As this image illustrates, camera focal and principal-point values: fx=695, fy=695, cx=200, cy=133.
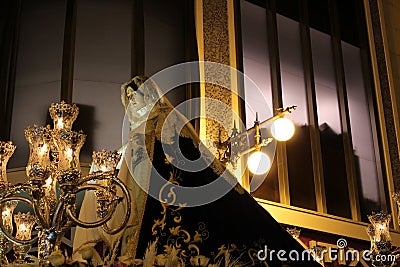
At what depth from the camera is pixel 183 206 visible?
8.35 ft

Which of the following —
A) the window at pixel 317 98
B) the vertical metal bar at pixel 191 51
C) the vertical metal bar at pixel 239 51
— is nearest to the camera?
the vertical metal bar at pixel 191 51

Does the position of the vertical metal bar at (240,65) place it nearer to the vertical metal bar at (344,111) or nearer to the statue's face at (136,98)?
the vertical metal bar at (344,111)

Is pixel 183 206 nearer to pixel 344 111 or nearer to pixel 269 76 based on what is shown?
pixel 269 76

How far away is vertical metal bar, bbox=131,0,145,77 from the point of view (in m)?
4.93

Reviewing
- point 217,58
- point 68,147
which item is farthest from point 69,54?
point 68,147

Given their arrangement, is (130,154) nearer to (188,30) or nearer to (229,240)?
(229,240)

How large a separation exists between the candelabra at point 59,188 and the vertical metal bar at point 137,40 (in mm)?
1590

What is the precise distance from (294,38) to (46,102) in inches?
102

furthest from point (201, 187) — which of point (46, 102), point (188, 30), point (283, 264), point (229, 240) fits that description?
point (188, 30)

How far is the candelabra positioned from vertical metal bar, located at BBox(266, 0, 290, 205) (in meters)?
2.54

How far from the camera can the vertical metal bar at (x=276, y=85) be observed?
553cm

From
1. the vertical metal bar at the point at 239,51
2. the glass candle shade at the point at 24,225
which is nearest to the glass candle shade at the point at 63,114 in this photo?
the glass candle shade at the point at 24,225

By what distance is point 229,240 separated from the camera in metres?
2.46

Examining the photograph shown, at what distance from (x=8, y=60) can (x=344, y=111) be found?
124 inches
